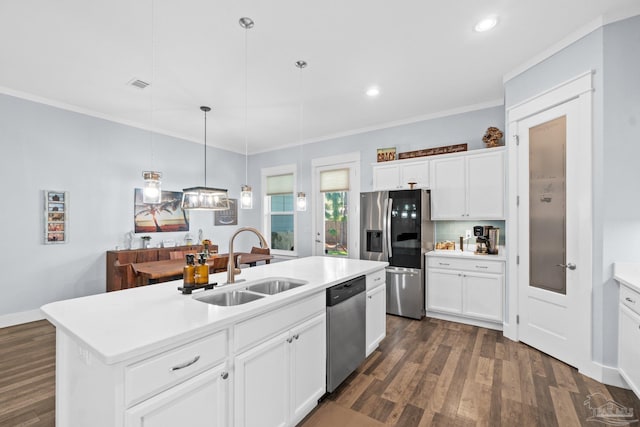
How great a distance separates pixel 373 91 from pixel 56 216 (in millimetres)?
4532

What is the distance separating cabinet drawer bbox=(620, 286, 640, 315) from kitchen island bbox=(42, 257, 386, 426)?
2166 millimetres

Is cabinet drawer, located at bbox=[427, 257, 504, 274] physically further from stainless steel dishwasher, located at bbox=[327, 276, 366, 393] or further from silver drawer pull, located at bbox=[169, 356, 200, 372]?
silver drawer pull, located at bbox=[169, 356, 200, 372]

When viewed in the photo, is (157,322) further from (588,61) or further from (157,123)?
(157,123)

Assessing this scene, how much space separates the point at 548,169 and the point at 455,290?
1.78 m

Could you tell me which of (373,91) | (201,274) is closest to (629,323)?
(201,274)

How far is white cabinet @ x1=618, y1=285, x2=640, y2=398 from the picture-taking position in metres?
2.02

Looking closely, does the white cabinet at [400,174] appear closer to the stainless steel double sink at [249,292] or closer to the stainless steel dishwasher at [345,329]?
the stainless steel dishwasher at [345,329]

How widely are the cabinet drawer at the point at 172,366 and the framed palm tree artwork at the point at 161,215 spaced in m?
4.19

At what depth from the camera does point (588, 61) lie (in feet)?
8.11

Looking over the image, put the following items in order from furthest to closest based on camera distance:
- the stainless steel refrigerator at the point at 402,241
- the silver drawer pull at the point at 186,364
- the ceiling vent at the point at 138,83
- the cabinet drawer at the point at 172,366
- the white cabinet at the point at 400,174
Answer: the white cabinet at the point at 400,174 < the stainless steel refrigerator at the point at 402,241 < the ceiling vent at the point at 138,83 < the silver drawer pull at the point at 186,364 < the cabinet drawer at the point at 172,366

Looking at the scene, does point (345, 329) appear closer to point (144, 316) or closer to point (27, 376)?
point (144, 316)

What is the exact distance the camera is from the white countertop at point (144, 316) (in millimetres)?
1102

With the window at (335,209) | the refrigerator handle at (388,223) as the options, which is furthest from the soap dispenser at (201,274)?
the window at (335,209)

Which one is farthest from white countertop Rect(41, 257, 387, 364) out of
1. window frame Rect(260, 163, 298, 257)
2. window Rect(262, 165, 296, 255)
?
window Rect(262, 165, 296, 255)
